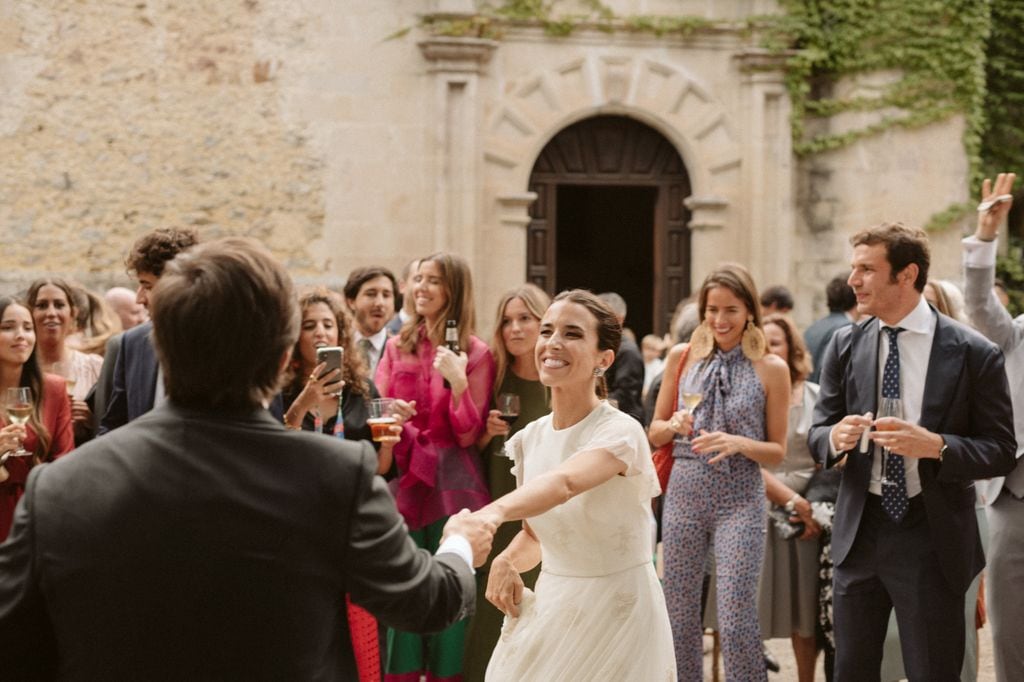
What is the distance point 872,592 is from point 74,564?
10.4 ft

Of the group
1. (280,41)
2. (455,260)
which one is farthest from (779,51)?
(455,260)

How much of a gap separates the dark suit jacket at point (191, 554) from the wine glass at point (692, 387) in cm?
335

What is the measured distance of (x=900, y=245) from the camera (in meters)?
4.27

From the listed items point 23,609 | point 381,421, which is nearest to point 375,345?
point 381,421

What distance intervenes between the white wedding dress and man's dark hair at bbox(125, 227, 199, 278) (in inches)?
79.5

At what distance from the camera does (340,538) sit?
85.3 inches

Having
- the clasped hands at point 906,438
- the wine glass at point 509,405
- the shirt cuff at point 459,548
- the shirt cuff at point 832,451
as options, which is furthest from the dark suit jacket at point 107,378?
the clasped hands at point 906,438

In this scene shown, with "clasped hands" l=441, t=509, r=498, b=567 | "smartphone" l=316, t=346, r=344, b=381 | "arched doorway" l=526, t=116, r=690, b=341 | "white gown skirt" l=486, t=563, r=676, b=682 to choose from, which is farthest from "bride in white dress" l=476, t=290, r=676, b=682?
"arched doorway" l=526, t=116, r=690, b=341

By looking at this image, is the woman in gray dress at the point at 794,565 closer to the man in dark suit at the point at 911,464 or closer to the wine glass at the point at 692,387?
the wine glass at the point at 692,387

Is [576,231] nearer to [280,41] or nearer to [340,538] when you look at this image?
[280,41]

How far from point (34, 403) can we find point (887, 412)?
3745mm

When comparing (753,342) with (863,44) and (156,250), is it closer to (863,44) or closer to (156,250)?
(156,250)

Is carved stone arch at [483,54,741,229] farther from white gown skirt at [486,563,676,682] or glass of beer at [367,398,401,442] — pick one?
white gown skirt at [486,563,676,682]

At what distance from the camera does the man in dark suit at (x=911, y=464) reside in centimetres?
413
